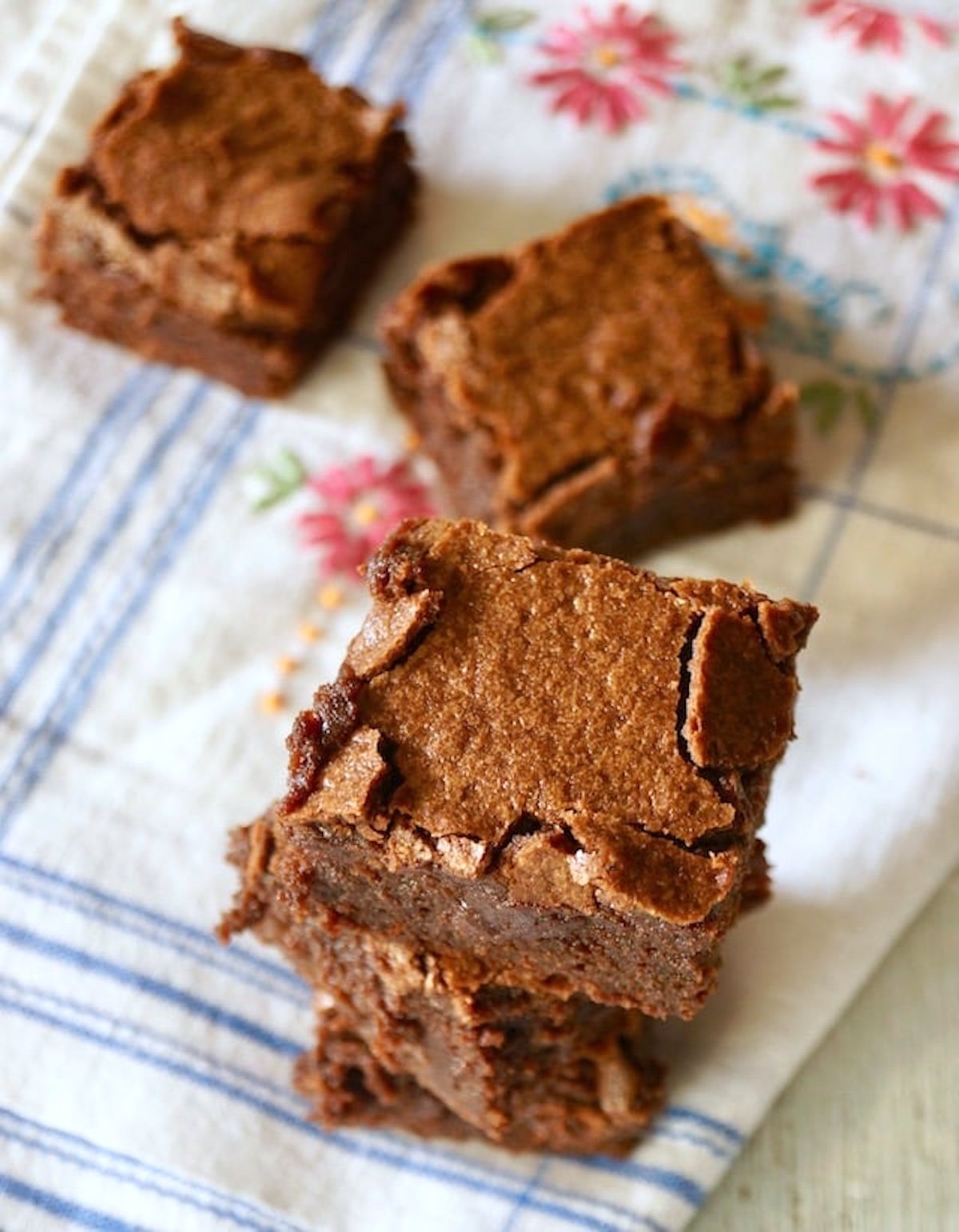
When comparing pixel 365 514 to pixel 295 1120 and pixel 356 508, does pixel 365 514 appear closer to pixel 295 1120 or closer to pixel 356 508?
pixel 356 508

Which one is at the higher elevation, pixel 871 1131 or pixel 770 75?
pixel 770 75

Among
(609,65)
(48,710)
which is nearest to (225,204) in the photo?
(609,65)

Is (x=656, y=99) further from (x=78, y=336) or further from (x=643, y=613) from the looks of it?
(x=643, y=613)

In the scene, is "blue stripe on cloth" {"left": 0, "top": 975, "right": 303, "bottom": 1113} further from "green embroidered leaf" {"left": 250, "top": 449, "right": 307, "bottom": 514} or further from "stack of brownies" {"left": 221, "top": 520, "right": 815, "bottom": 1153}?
"green embroidered leaf" {"left": 250, "top": 449, "right": 307, "bottom": 514}

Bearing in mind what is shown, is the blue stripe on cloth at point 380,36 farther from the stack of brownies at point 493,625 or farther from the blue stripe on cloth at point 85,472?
the blue stripe on cloth at point 85,472

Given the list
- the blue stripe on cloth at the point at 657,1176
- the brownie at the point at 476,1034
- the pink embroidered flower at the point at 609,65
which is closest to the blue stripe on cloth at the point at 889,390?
the pink embroidered flower at the point at 609,65

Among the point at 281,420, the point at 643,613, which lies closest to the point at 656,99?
the point at 281,420
